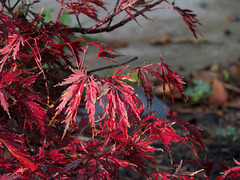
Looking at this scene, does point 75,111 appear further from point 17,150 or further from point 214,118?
point 214,118

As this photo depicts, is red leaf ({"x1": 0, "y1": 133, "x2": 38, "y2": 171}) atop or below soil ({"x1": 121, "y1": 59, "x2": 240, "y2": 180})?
atop

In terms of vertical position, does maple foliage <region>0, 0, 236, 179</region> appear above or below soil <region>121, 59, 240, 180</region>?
above

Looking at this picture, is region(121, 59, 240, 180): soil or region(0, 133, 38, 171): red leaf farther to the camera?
region(121, 59, 240, 180): soil

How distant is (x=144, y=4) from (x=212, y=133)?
1.70 meters

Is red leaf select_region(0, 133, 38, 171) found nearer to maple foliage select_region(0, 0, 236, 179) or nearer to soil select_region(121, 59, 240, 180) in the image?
maple foliage select_region(0, 0, 236, 179)

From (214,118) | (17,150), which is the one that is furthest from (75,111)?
(214,118)

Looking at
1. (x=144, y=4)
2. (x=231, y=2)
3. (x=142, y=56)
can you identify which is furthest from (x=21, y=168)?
(x=231, y=2)

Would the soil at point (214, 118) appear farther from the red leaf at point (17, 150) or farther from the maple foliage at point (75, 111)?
the red leaf at point (17, 150)

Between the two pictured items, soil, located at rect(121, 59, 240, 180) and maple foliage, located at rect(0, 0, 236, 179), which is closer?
maple foliage, located at rect(0, 0, 236, 179)

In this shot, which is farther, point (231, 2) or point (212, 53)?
point (231, 2)

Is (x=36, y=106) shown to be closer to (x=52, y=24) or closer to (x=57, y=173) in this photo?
(x=57, y=173)

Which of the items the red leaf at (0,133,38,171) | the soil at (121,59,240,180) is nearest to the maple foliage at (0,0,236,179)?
the red leaf at (0,133,38,171)

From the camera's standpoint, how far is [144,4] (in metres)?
1.06

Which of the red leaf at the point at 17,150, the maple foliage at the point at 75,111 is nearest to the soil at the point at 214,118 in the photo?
the maple foliage at the point at 75,111
